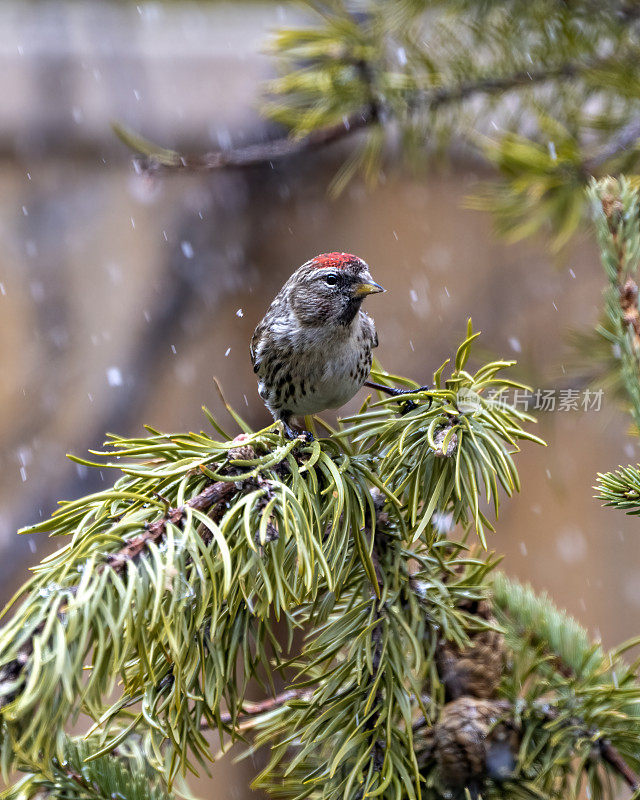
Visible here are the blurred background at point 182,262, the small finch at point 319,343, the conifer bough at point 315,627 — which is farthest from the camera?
the blurred background at point 182,262

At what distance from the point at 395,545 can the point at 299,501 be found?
3.8 inches

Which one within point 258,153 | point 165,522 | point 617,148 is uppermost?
point 258,153

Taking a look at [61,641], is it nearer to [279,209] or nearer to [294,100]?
[294,100]

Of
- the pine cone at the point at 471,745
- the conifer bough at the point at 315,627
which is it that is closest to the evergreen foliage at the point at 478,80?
the conifer bough at the point at 315,627

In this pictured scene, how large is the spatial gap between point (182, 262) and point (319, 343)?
4.27 feet

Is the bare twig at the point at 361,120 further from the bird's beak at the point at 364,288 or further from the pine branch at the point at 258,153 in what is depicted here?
the bird's beak at the point at 364,288

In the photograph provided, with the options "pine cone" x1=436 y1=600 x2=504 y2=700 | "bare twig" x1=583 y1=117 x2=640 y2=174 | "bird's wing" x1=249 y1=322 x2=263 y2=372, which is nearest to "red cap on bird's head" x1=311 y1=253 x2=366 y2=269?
"bird's wing" x1=249 y1=322 x2=263 y2=372

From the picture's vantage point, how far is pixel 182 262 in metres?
1.97

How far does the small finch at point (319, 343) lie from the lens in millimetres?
730

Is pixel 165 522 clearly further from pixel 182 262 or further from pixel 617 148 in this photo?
pixel 182 262

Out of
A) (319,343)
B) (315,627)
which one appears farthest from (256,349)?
(315,627)

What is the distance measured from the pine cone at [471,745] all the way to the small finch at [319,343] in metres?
0.31

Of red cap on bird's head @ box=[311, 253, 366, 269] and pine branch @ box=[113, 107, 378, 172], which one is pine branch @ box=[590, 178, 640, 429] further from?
pine branch @ box=[113, 107, 378, 172]

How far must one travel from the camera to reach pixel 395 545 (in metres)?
0.48
